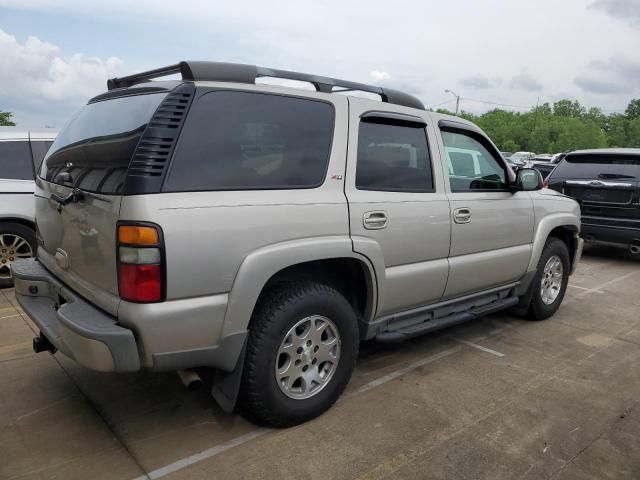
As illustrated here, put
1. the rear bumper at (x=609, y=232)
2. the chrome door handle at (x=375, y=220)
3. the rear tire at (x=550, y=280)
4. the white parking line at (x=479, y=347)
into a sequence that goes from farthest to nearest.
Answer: the rear bumper at (x=609, y=232) < the rear tire at (x=550, y=280) < the white parking line at (x=479, y=347) < the chrome door handle at (x=375, y=220)

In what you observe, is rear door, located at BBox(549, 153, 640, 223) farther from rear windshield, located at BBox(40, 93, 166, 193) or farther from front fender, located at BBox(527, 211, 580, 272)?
rear windshield, located at BBox(40, 93, 166, 193)

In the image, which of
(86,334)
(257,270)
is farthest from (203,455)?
(257,270)

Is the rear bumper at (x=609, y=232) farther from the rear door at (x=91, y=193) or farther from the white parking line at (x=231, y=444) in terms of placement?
the rear door at (x=91, y=193)

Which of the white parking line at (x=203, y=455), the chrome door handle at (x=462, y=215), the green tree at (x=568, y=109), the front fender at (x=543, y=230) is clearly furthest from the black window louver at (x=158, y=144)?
Result: the green tree at (x=568, y=109)

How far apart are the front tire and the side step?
15.1 inches

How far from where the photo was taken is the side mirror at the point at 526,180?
4.31 metres

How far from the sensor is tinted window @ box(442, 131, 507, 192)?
12.9 ft

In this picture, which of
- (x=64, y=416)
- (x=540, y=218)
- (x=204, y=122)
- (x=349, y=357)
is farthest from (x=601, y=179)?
(x=64, y=416)

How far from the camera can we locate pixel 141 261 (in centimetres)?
235

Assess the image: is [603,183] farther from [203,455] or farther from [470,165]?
[203,455]

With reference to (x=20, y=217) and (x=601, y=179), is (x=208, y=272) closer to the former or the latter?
(x=20, y=217)

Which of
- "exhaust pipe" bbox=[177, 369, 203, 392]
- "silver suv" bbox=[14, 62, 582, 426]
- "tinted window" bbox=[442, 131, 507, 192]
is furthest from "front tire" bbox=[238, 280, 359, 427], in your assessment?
"tinted window" bbox=[442, 131, 507, 192]

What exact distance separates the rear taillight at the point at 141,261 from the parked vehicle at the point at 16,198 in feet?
13.3

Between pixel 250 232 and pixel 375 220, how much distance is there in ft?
2.99
